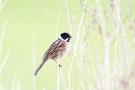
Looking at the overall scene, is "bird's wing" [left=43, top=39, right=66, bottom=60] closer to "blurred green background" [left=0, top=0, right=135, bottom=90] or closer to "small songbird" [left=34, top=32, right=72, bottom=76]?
"small songbird" [left=34, top=32, right=72, bottom=76]

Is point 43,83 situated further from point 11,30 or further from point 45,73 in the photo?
point 11,30

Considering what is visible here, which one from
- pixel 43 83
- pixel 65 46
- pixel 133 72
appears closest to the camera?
pixel 133 72

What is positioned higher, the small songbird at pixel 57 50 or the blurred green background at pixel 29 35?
the blurred green background at pixel 29 35

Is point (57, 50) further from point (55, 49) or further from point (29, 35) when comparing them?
point (29, 35)

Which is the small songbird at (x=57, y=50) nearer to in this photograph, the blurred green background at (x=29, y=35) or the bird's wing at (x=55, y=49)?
the bird's wing at (x=55, y=49)

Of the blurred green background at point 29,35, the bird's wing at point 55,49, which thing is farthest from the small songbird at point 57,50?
the blurred green background at point 29,35

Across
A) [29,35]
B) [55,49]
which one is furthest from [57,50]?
[29,35]

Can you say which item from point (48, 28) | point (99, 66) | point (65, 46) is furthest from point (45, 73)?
point (99, 66)

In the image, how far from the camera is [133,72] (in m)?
4.88

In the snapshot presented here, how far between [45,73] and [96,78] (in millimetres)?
8373

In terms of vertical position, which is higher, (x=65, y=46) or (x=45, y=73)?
(x=45, y=73)

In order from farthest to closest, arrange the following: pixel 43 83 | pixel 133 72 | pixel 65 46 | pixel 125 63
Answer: pixel 43 83
pixel 65 46
pixel 125 63
pixel 133 72

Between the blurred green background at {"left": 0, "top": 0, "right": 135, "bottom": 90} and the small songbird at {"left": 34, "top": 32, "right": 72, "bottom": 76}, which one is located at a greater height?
the blurred green background at {"left": 0, "top": 0, "right": 135, "bottom": 90}

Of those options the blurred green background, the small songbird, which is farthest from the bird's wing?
the blurred green background
